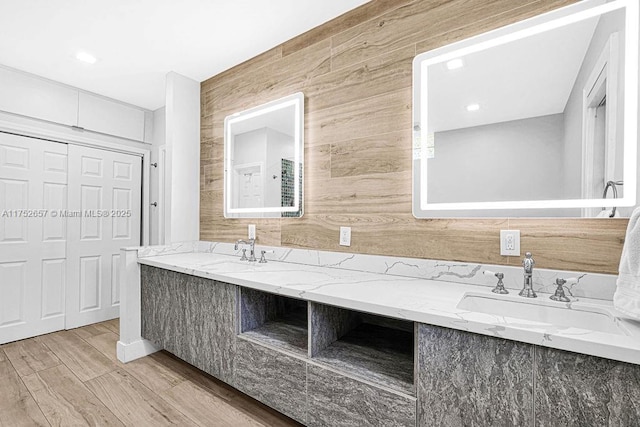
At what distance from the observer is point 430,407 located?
3.48 feet

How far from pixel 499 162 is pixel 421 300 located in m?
0.77

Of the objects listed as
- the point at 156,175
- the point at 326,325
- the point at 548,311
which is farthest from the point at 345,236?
the point at 156,175

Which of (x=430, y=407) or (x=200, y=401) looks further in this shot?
(x=200, y=401)

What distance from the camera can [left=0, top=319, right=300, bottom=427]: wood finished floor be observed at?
1.67 metres

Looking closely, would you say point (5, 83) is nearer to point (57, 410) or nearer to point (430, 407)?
point (57, 410)

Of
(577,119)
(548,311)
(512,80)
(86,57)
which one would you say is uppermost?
(86,57)

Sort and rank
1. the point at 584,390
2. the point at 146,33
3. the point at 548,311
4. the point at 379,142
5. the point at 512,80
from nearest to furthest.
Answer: the point at 584,390 → the point at 548,311 → the point at 512,80 → the point at 379,142 → the point at 146,33

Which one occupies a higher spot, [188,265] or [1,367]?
[188,265]

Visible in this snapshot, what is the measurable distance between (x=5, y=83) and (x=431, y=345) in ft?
12.3

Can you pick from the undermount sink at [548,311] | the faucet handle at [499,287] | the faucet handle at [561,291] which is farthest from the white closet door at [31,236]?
the faucet handle at [561,291]

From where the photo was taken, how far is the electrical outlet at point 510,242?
1.40 m

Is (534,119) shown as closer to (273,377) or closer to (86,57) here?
(273,377)

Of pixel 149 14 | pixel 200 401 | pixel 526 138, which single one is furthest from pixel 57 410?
pixel 526 138

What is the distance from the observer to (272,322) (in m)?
1.88
